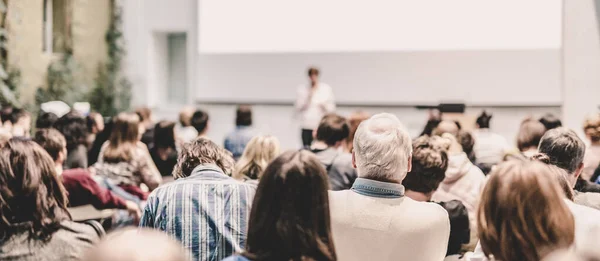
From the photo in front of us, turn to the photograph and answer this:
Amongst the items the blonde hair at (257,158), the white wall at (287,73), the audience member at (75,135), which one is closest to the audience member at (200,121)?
the audience member at (75,135)

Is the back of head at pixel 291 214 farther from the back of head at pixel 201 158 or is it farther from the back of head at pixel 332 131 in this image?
the back of head at pixel 332 131

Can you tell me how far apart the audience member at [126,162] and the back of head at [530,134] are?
282 centimetres

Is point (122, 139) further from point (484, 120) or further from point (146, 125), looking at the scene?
point (484, 120)

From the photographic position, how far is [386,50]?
37.5 ft

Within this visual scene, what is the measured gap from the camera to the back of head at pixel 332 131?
18.3 feet

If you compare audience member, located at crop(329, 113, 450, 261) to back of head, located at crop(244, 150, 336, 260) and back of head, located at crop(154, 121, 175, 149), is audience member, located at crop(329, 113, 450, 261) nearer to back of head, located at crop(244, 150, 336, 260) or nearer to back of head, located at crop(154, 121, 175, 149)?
back of head, located at crop(244, 150, 336, 260)

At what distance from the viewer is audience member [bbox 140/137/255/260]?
3.34 meters

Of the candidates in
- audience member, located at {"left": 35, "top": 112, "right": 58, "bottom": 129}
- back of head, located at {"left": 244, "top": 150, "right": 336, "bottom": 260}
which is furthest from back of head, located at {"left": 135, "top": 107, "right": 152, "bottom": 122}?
back of head, located at {"left": 244, "top": 150, "right": 336, "bottom": 260}

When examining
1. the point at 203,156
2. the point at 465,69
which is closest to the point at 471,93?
the point at 465,69

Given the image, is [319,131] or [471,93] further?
[471,93]

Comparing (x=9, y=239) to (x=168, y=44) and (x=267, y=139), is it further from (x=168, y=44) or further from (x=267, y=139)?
Answer: (x=168, y=44)

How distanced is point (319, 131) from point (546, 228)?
11.0 ft

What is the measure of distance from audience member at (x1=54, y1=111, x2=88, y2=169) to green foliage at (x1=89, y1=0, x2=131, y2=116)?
7019 mm

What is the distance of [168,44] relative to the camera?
14.1 metres
